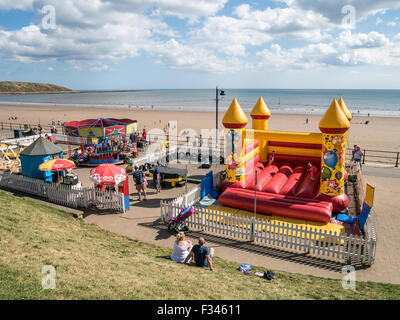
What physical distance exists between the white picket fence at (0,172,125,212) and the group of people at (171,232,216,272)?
14.2 feet

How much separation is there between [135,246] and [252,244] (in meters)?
3.45

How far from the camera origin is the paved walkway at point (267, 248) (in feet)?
24.6

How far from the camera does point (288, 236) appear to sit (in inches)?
349

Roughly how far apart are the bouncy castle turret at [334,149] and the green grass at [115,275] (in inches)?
176

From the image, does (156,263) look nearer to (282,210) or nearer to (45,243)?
(45,243)

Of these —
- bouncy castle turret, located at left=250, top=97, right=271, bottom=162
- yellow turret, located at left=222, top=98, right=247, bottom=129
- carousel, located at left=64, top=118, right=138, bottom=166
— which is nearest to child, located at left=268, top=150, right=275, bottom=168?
bouncy castle turret, located at left=250, top=97, right=271, bottom=162

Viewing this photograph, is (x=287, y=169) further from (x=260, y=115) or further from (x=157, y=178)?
(x=157, y=178)

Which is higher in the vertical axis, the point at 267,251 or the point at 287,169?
the point at 287,169

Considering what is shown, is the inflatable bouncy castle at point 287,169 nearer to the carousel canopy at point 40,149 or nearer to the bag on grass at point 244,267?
the bag on grass at point 244,267

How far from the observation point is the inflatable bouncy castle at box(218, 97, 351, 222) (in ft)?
33.7

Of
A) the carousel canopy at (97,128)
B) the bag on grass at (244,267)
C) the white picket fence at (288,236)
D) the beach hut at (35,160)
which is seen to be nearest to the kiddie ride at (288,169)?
the white picket fence at (288,236)

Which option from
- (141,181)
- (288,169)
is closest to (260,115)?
(288,169)

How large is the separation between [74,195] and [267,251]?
7.56m

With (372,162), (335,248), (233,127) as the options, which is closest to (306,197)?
(335,248)
